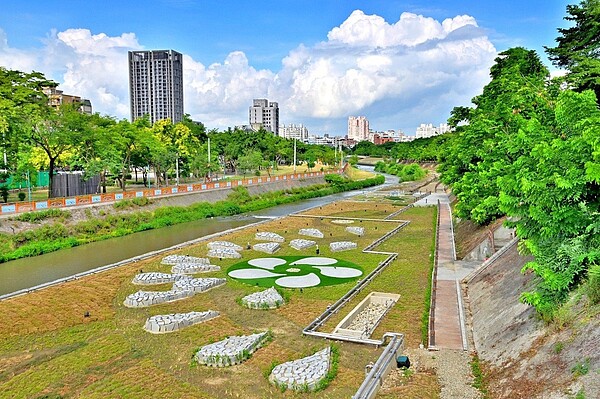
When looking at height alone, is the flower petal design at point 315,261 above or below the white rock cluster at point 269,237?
below

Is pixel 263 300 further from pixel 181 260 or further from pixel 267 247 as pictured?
pixel 267 247

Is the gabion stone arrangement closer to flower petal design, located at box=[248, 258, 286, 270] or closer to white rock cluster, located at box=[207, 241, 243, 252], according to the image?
flower petal design, located at box=[248, 258, 286, 270]

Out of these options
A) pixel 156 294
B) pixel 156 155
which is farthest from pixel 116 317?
pixel 156 155

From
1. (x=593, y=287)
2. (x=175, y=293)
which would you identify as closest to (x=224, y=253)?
(x=175, y=293)

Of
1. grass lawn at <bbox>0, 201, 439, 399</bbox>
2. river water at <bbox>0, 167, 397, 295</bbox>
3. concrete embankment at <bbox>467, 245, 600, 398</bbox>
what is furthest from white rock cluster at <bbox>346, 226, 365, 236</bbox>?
concrete embankment at <bbox>467, 245, 600, 398</bbox>

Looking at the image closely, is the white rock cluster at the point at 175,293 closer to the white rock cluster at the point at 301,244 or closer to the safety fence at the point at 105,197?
the white rock cluster at the point at 301,244

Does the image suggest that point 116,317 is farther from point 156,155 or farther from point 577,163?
point 156,155

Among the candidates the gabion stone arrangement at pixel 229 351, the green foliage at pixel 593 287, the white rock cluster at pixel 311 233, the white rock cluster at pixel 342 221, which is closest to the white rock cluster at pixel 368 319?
the gabion stone arrangement at pixel 229 351
